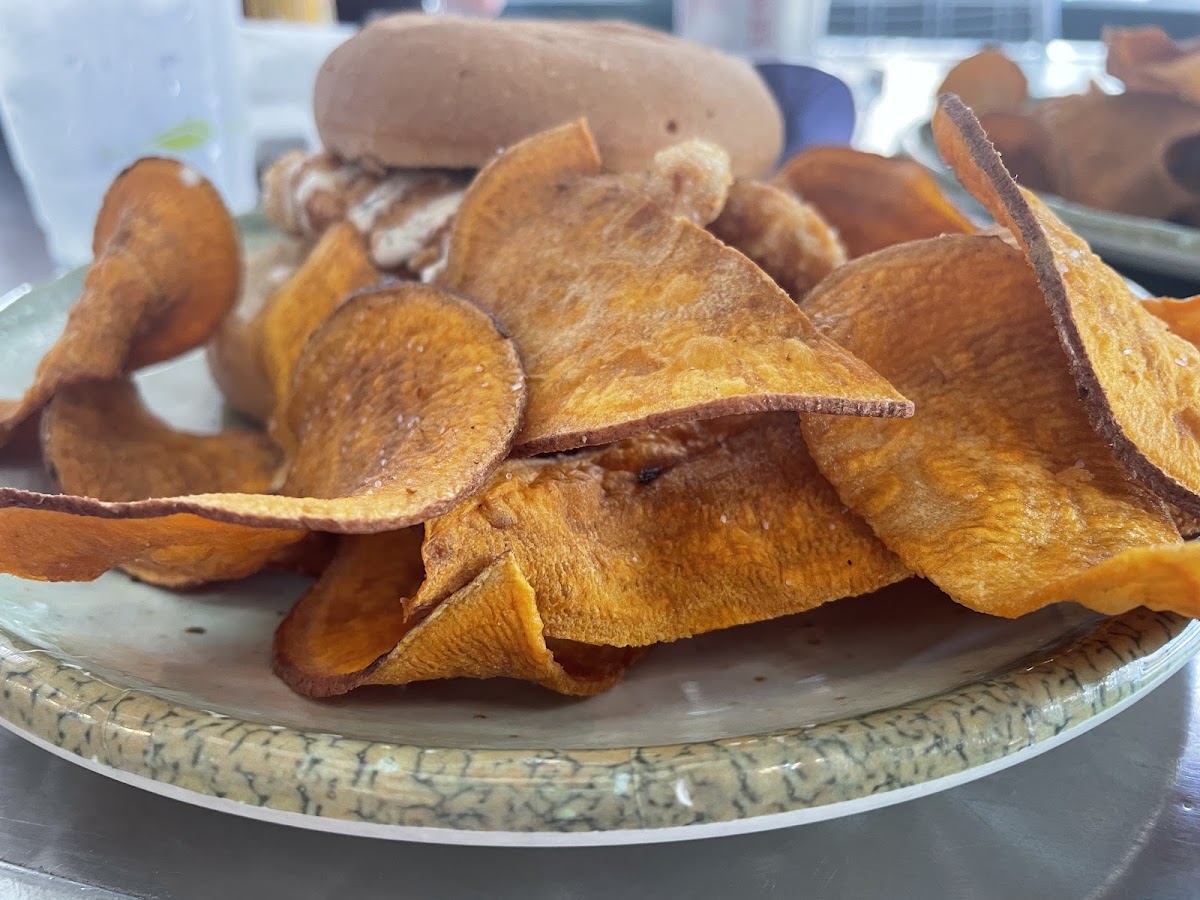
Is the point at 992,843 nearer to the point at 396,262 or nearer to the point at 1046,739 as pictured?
the point at 1046,739

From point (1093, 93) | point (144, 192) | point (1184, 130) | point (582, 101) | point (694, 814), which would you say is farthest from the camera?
point (1093, 93)

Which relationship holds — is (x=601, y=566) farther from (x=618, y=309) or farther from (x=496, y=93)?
(x=496, y=93)

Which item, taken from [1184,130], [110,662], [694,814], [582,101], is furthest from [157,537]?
[1184,130]

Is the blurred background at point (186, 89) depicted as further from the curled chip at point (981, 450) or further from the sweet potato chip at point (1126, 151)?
A: the curled chip at point (981, 450)

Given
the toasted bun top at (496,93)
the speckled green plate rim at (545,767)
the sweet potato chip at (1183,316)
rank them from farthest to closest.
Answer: the toasted bun top at (496,93) < the sweet potato chip at (1183,316) < the speckled green plate rim at (545,767)

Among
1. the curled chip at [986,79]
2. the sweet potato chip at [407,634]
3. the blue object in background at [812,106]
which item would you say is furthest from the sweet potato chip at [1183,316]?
the blue object in background at [812,106]
